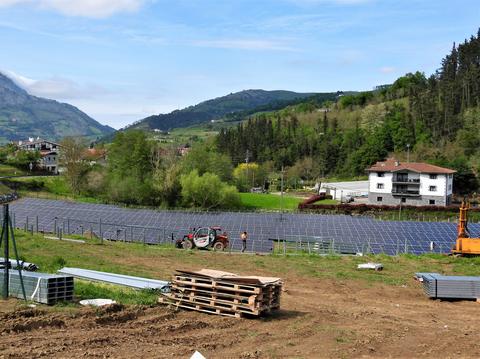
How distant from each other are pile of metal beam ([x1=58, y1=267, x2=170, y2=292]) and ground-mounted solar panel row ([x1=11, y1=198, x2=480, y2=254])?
762 inches

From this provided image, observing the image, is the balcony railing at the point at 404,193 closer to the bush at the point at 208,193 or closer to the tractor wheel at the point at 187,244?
the bush at the point at 208,193

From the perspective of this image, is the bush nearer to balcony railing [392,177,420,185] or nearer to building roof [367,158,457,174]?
building roof [367,158,457,174]

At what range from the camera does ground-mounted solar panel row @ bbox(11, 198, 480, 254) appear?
38.8m

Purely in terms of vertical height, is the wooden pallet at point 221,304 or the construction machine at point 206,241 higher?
the wooden pallet at point 221,304

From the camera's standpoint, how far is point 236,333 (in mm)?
12945

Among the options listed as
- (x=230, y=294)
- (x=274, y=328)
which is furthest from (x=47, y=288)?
(x=274, y=328)

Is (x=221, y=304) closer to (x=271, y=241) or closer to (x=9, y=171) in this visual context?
(x=271, y=241)

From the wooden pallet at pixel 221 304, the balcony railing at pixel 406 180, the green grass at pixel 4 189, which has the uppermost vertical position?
the balcony railing at pixel 406 180

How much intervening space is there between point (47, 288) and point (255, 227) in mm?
33546

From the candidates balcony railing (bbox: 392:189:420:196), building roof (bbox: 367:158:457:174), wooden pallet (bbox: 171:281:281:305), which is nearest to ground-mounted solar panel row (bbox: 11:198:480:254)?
wooden pallet (bbox: 171:281:281:305)

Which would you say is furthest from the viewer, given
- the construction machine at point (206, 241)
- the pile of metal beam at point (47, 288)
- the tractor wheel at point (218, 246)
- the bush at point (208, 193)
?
the bush at point (208, 193)

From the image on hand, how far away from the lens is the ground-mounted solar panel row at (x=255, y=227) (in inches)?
1528

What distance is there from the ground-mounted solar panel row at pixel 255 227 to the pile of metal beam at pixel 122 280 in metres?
19.4

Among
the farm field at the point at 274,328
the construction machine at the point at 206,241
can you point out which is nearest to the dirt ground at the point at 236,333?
the farm field at the point at 274,328
